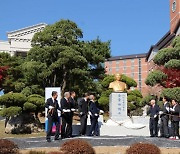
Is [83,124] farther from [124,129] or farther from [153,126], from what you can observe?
[153,126]

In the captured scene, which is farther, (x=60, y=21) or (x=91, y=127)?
(x=60, y=21)

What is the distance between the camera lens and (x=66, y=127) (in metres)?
13.4

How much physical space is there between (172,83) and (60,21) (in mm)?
9732

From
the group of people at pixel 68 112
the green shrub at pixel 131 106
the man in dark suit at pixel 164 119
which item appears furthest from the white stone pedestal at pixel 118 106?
the green shrub at pixel 131 106

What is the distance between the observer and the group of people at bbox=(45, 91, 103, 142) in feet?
39.7

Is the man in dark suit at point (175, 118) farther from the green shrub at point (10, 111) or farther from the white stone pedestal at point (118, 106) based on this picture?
the green shrub at point (10, 111)

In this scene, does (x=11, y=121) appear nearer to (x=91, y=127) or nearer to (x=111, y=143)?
(x=91, y=127)

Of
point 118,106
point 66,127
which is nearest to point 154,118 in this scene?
point 118,106

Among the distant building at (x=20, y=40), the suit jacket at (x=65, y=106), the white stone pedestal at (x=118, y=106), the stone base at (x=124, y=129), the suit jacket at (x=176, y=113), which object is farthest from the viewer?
the distant building at (x=20, y=40)

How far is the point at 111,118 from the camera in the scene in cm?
1692

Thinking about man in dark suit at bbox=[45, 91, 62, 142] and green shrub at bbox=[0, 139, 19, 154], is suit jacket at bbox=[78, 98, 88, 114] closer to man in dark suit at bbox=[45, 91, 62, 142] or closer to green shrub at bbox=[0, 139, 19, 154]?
man in dark suit at bbox=[45, 91, 62, 142]

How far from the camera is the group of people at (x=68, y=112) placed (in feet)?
39.7

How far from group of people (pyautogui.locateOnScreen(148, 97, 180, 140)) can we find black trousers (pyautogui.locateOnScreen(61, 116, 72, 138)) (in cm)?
323

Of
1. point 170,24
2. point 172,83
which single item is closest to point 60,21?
point 172,83
